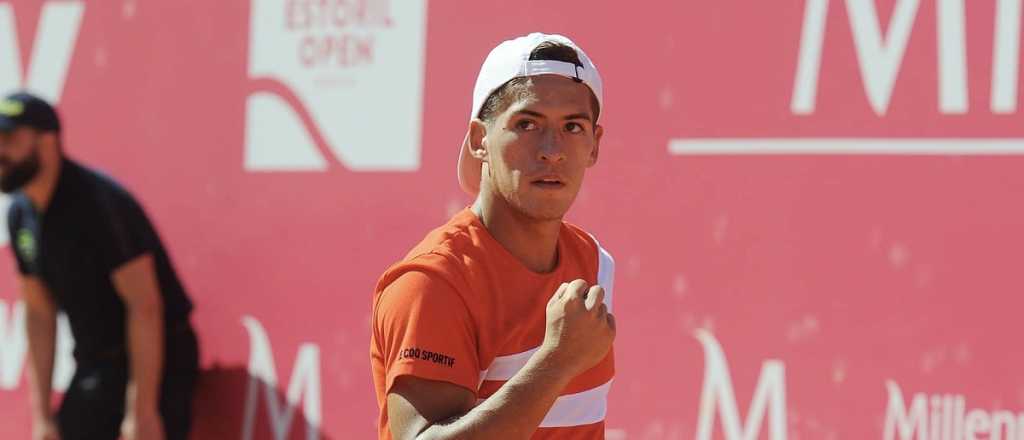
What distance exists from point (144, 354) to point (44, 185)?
2.19 ft

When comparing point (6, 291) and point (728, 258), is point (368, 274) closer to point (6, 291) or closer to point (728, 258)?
point (728, 258)

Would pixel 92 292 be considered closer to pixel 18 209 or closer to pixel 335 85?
pixel 18 209

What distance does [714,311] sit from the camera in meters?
4.15

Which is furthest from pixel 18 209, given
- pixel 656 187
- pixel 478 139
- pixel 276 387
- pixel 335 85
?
pixel 478 139

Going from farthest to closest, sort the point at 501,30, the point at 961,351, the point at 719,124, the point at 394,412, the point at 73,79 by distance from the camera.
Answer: the point at 73,79, the point at 501,30, the point at 719,124, the point at 961,351, the point at 394,412

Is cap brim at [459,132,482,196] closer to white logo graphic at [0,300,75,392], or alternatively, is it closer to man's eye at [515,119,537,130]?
man's eye at [515,119,537,130]

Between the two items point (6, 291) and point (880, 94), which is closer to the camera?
point (880, 94)

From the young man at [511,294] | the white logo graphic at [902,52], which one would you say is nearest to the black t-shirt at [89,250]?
the white logo graphic at [902,52]

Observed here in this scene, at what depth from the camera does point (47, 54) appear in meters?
5.36

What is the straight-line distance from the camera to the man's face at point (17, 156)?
187 inches

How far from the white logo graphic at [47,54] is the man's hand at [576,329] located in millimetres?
3641

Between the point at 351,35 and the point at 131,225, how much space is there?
3.21ft

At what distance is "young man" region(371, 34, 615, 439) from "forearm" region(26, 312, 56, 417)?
2.75 metres

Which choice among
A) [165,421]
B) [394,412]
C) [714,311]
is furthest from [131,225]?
[394,412]
